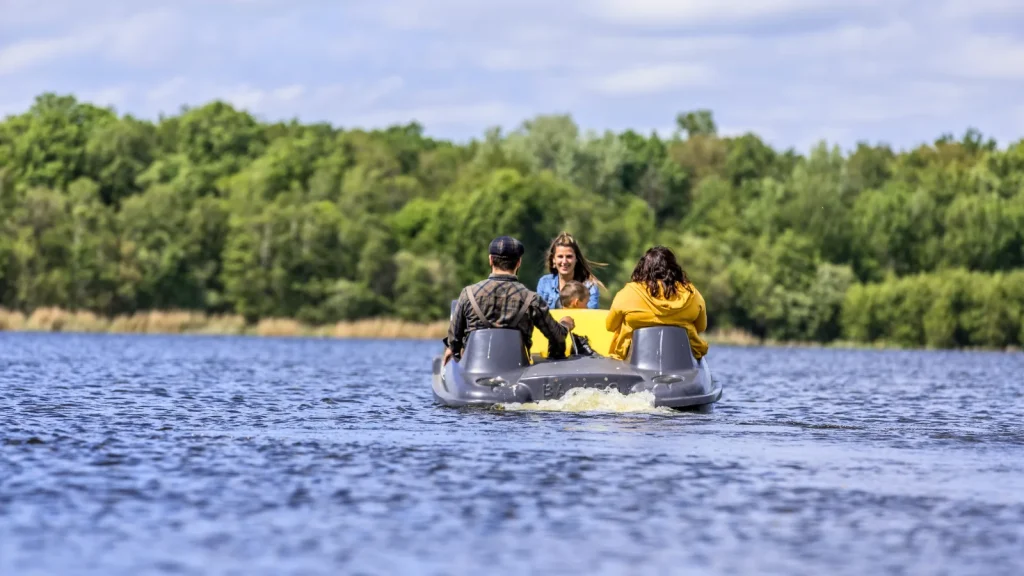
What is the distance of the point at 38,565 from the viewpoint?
7.91 metres

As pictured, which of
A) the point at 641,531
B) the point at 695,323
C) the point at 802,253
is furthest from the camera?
the point at 802,253

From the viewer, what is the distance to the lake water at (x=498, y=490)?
8250 millimetres

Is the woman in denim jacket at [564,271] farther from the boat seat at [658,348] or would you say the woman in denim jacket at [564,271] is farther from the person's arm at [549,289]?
the boat seat at [658,348]

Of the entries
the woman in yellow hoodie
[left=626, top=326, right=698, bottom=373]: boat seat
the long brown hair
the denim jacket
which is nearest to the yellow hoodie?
the woman in yellow hoodie

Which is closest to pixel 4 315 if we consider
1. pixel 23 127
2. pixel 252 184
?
pixel 252 184

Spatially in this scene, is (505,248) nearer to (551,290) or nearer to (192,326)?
(551,290)

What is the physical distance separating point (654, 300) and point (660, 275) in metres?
0.24

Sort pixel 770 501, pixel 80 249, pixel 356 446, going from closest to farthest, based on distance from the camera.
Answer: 1. pixel 770 501
2. pixel 356 446
3. pixel 80 249

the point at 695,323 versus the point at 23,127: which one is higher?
the point at 23,127

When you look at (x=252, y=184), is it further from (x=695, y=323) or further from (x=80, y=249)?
(x=695, y=323)

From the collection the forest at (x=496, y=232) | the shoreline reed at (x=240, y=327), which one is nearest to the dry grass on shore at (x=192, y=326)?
the shoreline reed at (x=240, y=327)

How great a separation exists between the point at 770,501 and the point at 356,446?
4068 mm

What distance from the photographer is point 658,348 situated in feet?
51.7

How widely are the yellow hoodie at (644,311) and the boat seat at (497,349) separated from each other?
0.87 meters
